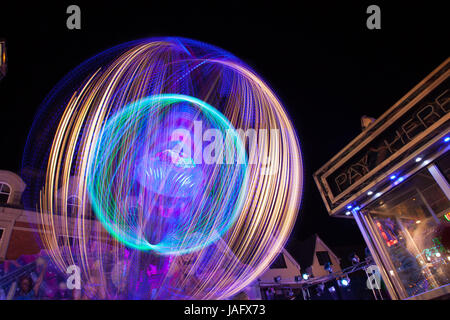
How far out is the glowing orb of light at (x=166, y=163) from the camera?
978 cm

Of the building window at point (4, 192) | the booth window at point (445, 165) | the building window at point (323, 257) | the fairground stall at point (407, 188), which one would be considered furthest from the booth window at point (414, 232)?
the building window at point (323, 257)

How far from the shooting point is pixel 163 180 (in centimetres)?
1098

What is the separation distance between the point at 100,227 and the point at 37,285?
203 inches

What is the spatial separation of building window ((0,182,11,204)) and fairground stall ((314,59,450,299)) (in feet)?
53.3

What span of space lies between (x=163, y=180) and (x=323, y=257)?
70.5 feet

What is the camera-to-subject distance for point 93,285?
1038 centimetres

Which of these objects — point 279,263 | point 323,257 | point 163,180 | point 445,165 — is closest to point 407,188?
point 445,165

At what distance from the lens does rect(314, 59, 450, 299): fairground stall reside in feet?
20.1

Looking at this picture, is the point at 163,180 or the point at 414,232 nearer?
the point at 414,232

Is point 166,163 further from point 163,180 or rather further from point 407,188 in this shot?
point 407,188

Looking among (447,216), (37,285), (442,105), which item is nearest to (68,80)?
(37,285)

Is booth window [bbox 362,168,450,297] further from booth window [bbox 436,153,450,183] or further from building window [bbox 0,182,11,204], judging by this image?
building window [bbox 0,182,11,204]

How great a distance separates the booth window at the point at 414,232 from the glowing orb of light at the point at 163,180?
6.37 m

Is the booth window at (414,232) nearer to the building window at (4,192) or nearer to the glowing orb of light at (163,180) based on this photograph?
the glowing orb of light at (163,180)
